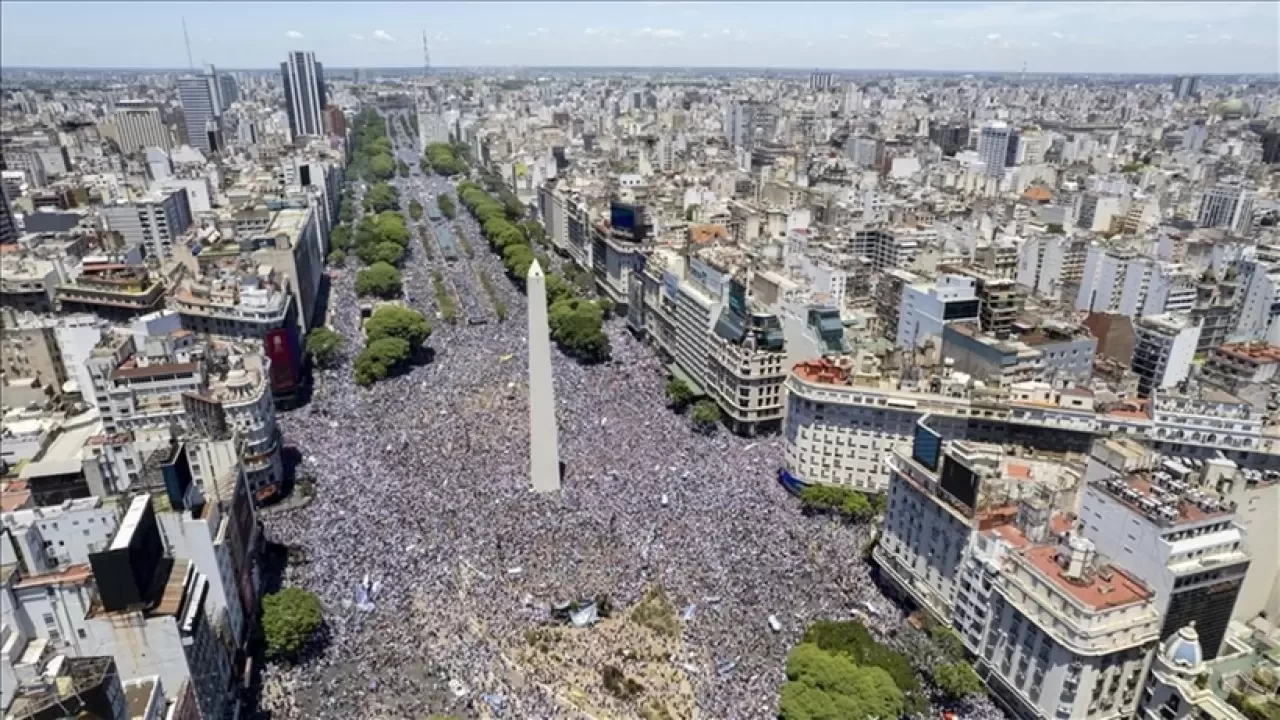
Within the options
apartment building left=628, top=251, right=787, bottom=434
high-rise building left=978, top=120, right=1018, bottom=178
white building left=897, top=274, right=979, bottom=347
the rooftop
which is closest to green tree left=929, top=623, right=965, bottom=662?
the rooftop

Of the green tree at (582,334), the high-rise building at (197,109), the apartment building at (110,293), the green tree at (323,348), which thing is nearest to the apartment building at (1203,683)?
the green tree at (582,334)

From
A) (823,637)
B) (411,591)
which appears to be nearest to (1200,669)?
(823,637)

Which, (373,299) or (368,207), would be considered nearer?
(373,299)

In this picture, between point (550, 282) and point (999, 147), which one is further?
point (999, 147)

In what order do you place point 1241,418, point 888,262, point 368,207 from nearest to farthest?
point 1241,418
point 888,262
point 368,207

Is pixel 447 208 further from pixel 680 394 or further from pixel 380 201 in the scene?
pixel 680 394

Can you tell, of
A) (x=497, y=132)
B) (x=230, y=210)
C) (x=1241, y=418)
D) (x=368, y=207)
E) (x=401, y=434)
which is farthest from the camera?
(x=497, y=132)

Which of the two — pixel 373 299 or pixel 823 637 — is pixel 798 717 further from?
pixel 373 299

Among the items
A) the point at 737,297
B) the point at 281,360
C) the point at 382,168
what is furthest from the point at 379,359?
the point at 382,168
